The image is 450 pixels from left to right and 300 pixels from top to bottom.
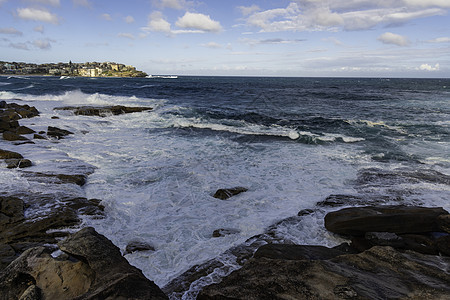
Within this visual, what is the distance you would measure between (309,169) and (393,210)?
15.9 feet

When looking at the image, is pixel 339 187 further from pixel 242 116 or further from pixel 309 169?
pixel 242 116

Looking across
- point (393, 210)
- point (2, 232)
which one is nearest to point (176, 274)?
point (2, 232)

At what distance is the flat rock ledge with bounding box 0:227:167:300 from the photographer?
2.99 metres

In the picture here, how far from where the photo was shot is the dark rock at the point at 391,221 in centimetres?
551

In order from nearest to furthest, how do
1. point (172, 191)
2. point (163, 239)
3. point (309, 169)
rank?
point (163, 239) < point (172, 191) < point (309, 169)

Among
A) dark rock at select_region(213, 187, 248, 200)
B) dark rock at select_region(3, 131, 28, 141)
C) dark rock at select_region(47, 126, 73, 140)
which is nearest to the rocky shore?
dark rock at select_region(213, 187, 248, 200)

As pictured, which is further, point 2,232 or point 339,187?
point 339,187

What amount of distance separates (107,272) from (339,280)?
115 inches

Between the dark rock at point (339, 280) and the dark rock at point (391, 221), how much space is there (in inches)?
58.7

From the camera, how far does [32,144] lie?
12.5 metres

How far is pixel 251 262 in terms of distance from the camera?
388 centimetres

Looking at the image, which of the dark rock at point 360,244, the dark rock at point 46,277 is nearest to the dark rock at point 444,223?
the dark rock at point 360,244

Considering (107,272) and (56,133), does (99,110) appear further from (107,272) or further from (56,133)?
(107,272)

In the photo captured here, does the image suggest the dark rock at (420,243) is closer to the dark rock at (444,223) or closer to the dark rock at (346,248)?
the dark rock at (444,223)
